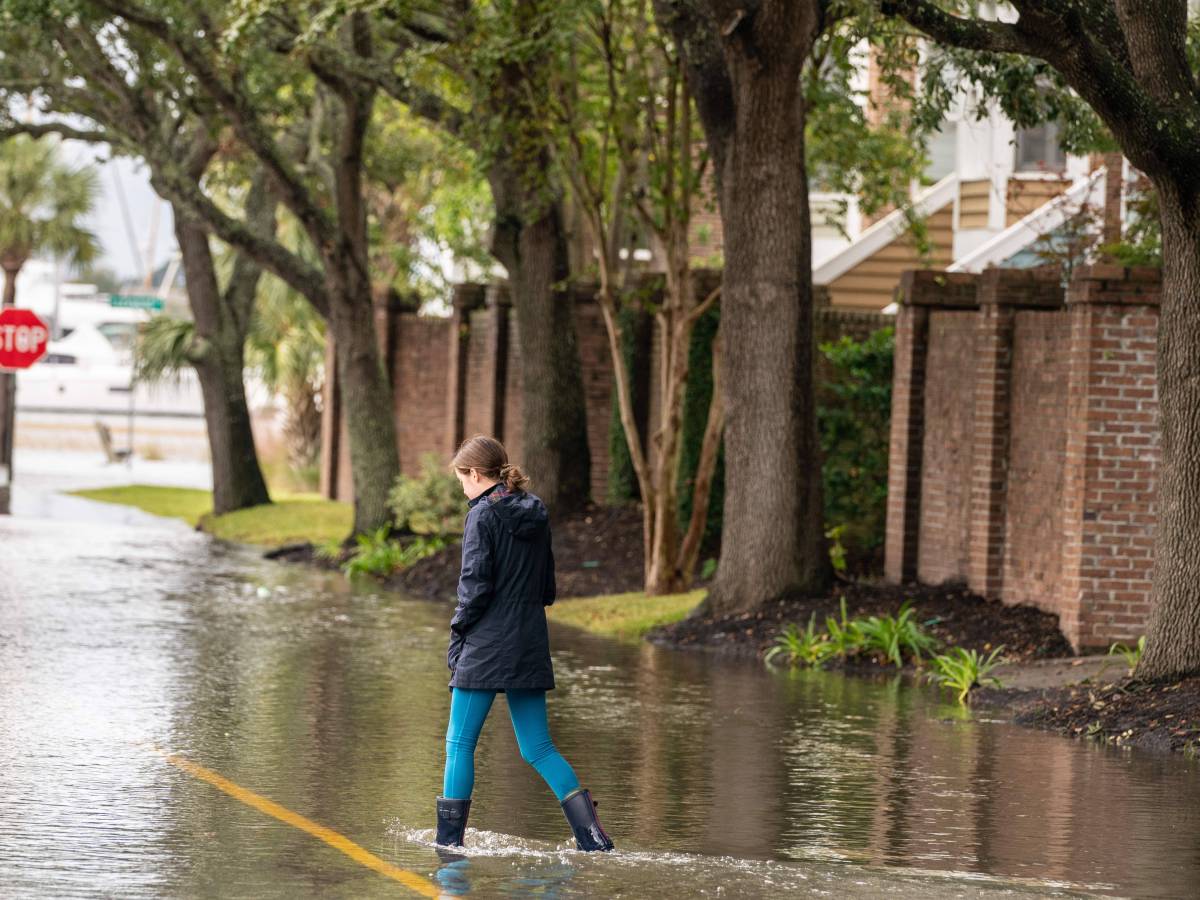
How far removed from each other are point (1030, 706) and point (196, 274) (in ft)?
68.9

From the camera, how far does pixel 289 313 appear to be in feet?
133

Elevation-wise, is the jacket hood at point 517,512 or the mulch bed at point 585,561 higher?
the jacket hood at point 517,512

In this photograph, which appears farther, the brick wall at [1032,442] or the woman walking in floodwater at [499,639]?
the brick wall at [1032,442]

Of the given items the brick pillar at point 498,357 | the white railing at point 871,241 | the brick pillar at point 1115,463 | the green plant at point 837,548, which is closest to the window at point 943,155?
the white railing at point 871,241

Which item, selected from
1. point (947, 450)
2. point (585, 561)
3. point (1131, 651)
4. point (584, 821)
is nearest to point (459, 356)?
point (585, 561)

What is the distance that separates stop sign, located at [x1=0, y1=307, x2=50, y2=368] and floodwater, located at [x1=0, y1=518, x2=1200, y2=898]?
15489 millimetres

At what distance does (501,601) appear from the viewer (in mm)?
8367

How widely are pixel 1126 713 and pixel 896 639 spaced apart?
3.38 meters

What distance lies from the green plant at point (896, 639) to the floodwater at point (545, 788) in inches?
24.0

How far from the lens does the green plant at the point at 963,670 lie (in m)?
14.4

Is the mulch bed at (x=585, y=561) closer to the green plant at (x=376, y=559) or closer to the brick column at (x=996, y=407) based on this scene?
the green plant at (x=376, y=559)

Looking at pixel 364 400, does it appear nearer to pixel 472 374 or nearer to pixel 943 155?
pixel 472 374

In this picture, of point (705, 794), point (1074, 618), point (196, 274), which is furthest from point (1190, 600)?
point (196, 274)

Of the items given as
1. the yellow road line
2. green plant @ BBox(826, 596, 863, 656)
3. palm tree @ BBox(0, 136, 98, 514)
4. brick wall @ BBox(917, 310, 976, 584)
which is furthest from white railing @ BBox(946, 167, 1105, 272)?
palm tree @ BBox(0, 136, 98, 514)
